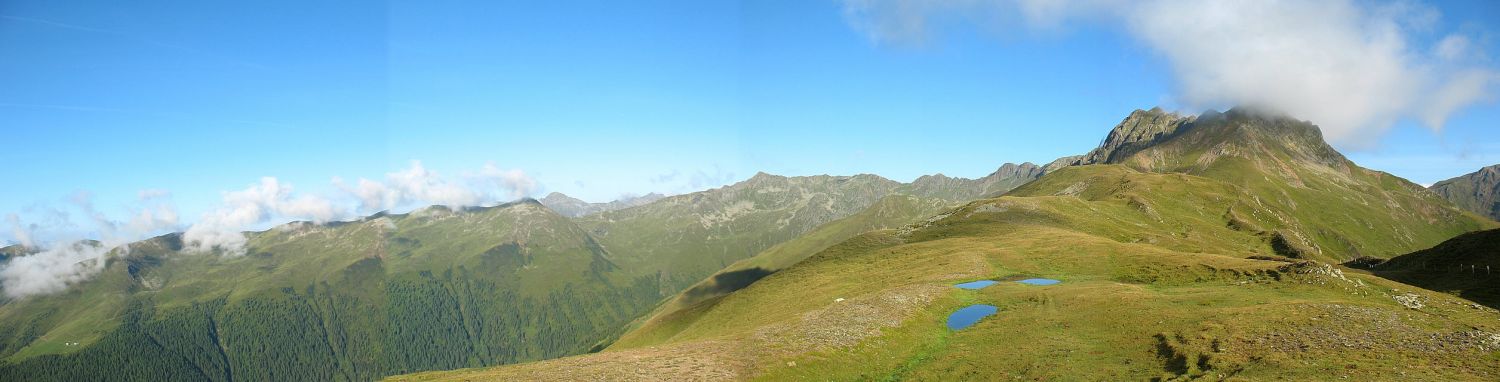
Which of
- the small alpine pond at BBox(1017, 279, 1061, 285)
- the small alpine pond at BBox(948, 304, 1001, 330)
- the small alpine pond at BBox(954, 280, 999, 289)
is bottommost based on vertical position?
the small alpine pond at BBox(948, 304, 1001, 330)

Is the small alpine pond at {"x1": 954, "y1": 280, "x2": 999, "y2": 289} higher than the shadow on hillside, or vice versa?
the shadow on hillside

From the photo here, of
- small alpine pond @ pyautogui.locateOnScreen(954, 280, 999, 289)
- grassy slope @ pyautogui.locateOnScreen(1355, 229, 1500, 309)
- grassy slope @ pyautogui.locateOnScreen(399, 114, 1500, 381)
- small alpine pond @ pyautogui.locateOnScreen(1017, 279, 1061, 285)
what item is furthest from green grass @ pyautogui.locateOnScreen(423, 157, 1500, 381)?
grassy slope @ pyautogui.locateOnScreen(1355, 229, 1500, 309)

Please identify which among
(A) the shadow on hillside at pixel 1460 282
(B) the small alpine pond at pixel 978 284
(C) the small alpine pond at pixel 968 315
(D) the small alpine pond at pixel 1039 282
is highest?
(A) the shadow on hillside at pixel 1460 282

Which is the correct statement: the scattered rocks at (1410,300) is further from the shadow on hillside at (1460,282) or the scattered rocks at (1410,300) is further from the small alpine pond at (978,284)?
the small alpine pond at (978,284)

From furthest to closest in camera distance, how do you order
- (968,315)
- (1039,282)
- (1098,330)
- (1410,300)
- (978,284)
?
(978,284) < (1039,282) < (968,315) < (1098,330) < (1410,300)

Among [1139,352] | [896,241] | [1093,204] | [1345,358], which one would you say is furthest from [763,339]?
[1093,204]

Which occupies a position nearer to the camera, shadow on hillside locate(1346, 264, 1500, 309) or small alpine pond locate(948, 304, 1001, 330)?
shadow on hillside locate(1346, 264, 1500, 309)

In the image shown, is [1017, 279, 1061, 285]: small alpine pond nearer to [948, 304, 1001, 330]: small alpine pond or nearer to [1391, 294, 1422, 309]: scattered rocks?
[948, 304, 1001, 330]: small alpine pond

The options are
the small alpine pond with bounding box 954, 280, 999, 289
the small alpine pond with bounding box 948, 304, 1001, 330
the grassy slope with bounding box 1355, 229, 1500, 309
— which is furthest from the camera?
the small alpine pond with bounding box 954, 280, 999, 289

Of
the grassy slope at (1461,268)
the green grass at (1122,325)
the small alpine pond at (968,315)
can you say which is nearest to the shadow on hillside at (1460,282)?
the grassy slope at (1461,268)

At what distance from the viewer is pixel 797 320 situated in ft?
218

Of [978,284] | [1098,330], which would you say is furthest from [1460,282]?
[978,284]

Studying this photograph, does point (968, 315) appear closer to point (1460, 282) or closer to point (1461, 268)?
point (1460, 282)

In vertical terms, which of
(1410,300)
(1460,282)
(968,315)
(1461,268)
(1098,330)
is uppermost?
(1461,268)
